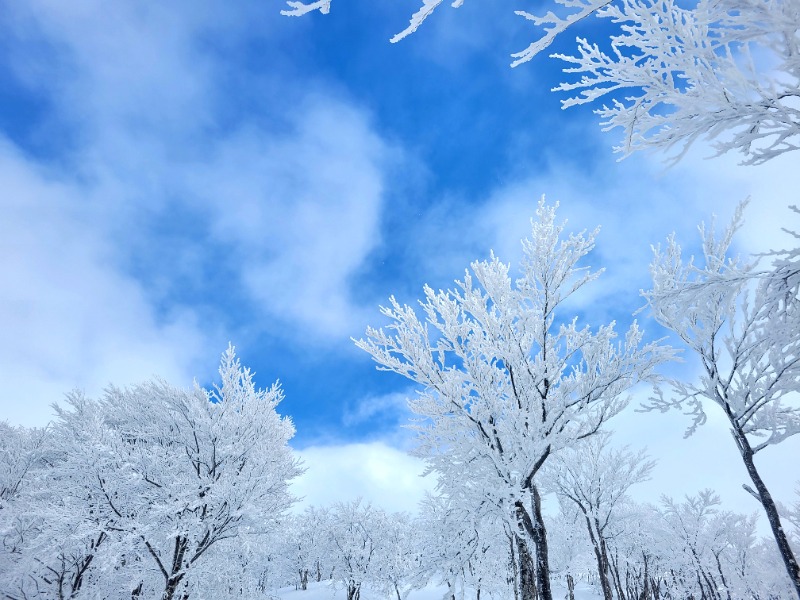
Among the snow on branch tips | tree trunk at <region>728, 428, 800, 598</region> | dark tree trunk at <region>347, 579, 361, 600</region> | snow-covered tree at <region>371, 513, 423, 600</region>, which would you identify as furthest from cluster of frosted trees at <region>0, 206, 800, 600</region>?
dark tree trunk at <region>347, 579, 361, 600</region>

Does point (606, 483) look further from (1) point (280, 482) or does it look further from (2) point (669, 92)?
(2) point (669, 92)

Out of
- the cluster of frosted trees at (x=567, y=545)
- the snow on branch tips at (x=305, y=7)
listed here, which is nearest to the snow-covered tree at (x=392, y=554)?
the cluster of frosted trees at (x=567, y=545)

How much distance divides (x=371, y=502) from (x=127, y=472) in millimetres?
30472

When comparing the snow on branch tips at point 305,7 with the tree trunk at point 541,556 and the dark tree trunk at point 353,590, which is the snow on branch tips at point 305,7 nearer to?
the tree trunk at point 541,556

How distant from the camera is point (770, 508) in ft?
19.7

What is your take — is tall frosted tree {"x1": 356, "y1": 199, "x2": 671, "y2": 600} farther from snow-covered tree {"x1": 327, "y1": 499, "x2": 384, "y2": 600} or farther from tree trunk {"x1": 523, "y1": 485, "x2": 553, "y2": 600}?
snow-covered tree {"x1": 327, "y1": 499, "x2": 384, "y2": 600}

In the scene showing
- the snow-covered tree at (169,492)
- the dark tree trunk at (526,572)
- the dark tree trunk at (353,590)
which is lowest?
the dark tree trunk at (353,590)

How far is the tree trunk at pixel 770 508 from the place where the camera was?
5449mm

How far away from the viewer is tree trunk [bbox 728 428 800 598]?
215 inches

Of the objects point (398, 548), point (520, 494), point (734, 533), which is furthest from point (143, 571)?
point (734, 533)

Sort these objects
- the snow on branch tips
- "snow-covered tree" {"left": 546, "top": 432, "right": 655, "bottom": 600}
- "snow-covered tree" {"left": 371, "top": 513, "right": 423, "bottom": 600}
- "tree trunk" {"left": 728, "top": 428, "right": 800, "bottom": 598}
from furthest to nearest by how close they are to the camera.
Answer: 1. "snow-covered tree" {"left": 371, "top": 513, "right": 423, "bottom": 600}
2. "snow-covered tree" {"left": 546, "top": 432, "right": 655, "bottom": 600}
3. "tree trunk" {"left": 728, "top": 428, "right": 800, "bottom": 598}
4. the snow on branch tips

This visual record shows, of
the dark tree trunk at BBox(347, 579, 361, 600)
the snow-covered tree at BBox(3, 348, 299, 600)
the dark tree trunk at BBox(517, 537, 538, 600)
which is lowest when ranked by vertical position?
the dark tree trunk at BBox(347, 579, 361, 600)

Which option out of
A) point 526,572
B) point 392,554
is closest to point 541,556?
point 526,572

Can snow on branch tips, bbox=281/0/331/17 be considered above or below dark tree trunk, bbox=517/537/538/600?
above
